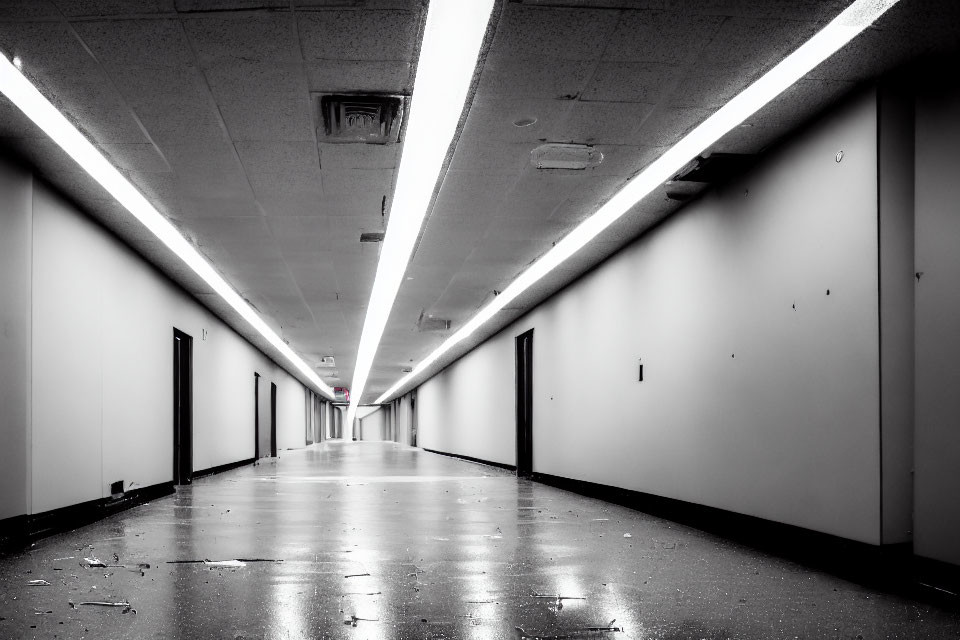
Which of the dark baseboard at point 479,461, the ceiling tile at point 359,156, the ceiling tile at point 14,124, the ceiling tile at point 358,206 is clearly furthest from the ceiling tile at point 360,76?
the dark baseboard at point 479,461

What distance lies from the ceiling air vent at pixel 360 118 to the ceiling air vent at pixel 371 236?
99.2 inches

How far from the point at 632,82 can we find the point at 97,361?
17.8ft

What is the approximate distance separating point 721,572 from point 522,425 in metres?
9.06

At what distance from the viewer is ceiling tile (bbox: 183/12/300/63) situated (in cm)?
366

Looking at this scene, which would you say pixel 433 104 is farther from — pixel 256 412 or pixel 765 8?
pixel 256 412

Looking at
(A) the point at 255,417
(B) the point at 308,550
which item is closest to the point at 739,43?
(B) the point at 308,550

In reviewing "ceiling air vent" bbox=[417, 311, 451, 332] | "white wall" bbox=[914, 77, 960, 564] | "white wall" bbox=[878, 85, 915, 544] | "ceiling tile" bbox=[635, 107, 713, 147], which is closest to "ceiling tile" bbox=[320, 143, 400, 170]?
"ceiling tile" bbox=[635, 107, 713, 147]

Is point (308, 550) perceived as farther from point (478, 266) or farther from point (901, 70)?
point (478, 266)

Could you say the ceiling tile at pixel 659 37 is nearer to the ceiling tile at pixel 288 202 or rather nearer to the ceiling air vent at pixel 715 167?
the ceiling air vent at pixel 715 167

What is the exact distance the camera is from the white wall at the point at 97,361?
5.98 metres

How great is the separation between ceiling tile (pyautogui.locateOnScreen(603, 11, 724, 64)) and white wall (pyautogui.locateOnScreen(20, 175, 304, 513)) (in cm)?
446

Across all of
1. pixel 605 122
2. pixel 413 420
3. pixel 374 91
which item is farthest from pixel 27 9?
pixel 413 420

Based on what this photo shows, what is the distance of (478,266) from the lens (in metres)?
9.29

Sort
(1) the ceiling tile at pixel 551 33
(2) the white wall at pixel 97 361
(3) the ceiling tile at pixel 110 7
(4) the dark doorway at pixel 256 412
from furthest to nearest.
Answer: (4) the dark doorway at pixel 256 412, (2) the white wall at pixel 97 361, (1) the ceiling tile at pixel 551 33, (3) the ceiling tile at pixel 110 7
